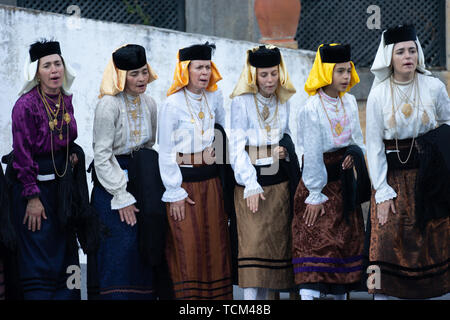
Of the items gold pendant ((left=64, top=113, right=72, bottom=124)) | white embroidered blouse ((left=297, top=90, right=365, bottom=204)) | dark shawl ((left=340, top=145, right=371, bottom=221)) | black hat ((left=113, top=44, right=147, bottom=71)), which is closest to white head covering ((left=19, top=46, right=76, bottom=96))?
gold pendant ((left=64, top=113, right=72, bottom=124))

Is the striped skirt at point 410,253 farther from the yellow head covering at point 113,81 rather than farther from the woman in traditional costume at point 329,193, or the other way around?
the yellow head covering at point 113,81

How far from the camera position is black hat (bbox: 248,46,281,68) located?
707 cm

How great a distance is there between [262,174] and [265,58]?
35.7 inches

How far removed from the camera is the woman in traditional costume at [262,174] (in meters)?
7.04

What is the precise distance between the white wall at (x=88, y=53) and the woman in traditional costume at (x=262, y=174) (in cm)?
284

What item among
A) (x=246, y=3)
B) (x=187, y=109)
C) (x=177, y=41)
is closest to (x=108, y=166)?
(x=187, y=109)

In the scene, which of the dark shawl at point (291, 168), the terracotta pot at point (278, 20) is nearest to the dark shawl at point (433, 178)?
the dark shawl at point (291, 168)

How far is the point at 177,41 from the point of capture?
993cm

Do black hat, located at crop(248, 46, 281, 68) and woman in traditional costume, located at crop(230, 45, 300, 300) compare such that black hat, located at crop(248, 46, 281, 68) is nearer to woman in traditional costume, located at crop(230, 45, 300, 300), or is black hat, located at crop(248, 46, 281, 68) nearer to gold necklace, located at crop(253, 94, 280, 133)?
woman in traditional costume, located at crop(230, 45, 300, 300)

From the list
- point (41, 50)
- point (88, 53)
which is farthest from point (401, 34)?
point (88, 53)

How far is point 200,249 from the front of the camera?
700cm

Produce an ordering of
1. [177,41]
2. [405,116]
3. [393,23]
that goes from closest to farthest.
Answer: [405,116] < [177,41] < [393,23]
